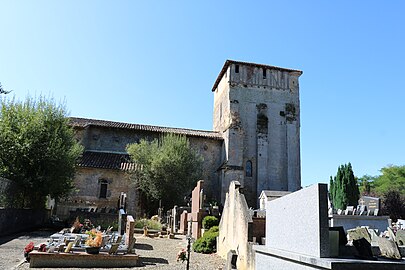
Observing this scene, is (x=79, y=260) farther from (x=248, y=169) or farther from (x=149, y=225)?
(x=248, y=169)

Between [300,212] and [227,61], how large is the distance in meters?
31.0

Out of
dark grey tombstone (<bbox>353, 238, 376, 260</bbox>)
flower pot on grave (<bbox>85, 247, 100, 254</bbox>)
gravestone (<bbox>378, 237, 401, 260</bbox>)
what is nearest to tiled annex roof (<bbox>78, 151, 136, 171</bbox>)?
flower pot on grave (<bbox>85, 247, 100, 254</bbox>)

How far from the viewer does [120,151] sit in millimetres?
33375

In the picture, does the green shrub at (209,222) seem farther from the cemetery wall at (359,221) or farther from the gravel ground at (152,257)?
the cemetery wall at (359,221)

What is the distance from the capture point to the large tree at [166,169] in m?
28.8

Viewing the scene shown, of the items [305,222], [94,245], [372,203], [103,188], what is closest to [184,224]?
[94,245]

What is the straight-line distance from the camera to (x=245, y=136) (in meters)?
33.9

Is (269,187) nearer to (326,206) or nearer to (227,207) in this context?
(227,207)

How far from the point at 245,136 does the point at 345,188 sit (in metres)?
12.4

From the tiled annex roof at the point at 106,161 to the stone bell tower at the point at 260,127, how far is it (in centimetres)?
949

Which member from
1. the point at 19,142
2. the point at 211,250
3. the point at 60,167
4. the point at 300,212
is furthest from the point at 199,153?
the point at 300,212

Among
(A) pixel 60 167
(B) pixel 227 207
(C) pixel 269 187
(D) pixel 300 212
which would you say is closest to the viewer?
(D) pixel 300 212

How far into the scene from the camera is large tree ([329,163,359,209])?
112 ft

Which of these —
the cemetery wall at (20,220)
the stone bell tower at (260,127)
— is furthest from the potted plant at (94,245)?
the stone bell tower at (260,127)
